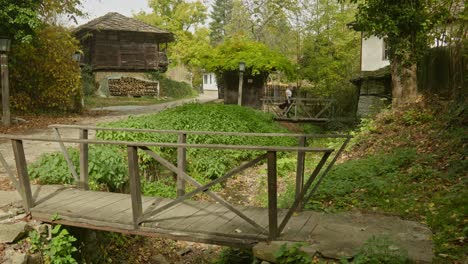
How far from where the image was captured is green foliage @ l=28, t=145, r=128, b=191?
6859mm

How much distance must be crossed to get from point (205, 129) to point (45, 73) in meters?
9.40

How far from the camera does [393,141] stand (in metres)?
9.86

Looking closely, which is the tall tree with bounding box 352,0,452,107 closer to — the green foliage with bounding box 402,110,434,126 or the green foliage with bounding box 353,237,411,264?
the green foliage with bounding box 402,110,434,126

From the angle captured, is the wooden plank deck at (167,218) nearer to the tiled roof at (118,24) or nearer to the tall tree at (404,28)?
the tall tree at (404,28)

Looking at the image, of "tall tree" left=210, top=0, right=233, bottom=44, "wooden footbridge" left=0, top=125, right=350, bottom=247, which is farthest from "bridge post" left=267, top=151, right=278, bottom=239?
"tall tree" left=210, top=0, right=233, bottom=44

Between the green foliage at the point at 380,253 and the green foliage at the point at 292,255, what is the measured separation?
479 millimetres

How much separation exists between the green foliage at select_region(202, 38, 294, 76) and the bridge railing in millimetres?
1832

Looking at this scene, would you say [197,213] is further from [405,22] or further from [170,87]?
[170,87]

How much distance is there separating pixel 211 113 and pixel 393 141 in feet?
19.7

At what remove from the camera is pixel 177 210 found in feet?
18.0

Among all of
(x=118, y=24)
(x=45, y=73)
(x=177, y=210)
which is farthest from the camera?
(x=118, y=24)

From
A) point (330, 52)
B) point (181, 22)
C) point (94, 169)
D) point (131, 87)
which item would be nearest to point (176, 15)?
point (181, 22)

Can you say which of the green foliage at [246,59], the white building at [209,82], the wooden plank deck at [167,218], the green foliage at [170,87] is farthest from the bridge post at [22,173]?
the white building at [209,82]

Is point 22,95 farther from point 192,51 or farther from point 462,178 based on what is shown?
point 192,51
